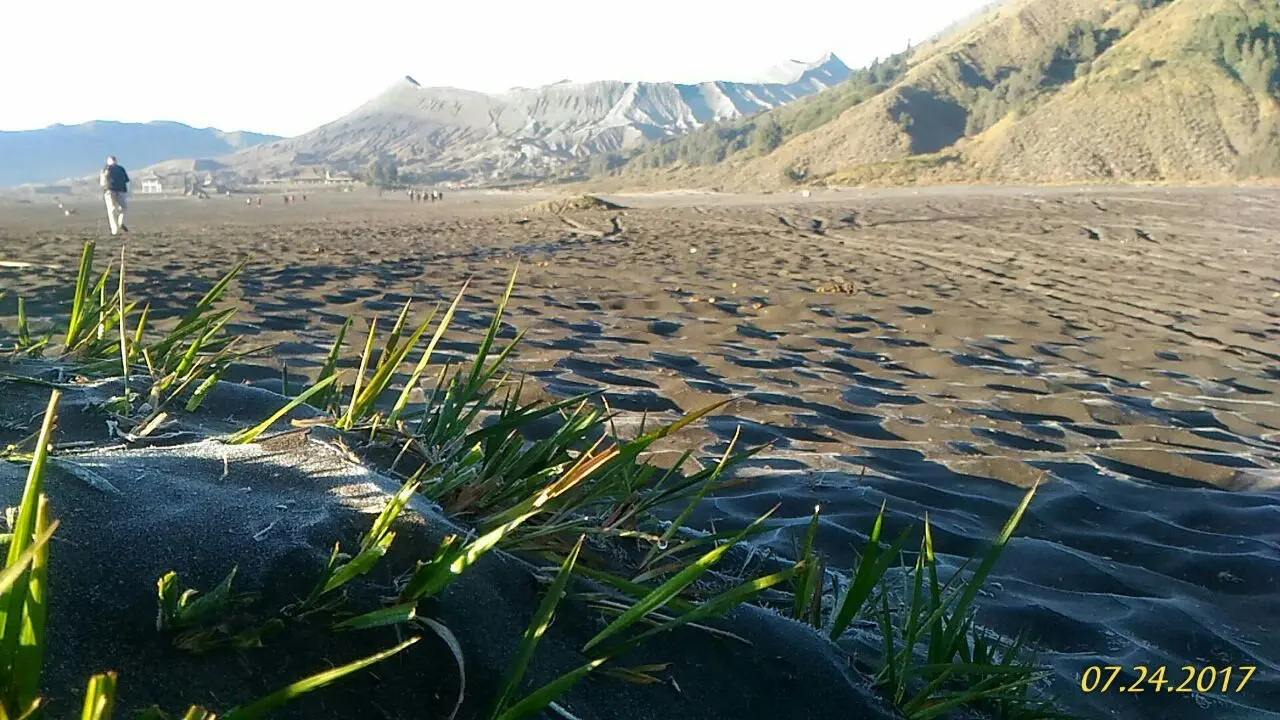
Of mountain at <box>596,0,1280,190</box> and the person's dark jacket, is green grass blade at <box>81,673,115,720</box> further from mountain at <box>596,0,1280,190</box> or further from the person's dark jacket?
mountain at <box>596,0,1280,190</box>

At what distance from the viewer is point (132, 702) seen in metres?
0.90

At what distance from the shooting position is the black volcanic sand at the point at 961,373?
104 inches

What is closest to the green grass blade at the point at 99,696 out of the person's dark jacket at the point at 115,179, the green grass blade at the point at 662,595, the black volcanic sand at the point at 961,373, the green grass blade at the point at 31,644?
the green grass blade at the point at 31,644

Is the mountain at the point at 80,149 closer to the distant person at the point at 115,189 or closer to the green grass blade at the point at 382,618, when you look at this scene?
the distant person at the point at 115,189

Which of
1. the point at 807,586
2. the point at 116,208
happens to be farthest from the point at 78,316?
the point at 116,208

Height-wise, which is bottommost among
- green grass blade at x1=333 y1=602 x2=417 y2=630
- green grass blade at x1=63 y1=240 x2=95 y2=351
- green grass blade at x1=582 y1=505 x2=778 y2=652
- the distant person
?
green grass blade at x1=582 y1=505 x2=778 y2=652

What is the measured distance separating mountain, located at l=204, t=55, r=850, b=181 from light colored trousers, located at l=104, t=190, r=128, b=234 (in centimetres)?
6987

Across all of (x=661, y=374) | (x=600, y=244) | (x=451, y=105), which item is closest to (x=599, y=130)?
(x=451, y=105)

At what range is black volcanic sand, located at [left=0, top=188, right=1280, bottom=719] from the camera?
104 inches

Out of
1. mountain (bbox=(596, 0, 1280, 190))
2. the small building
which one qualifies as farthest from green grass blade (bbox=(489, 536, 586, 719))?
the small building

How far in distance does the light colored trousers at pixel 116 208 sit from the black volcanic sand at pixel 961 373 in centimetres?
194

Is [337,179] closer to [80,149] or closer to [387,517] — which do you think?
[387,517]
